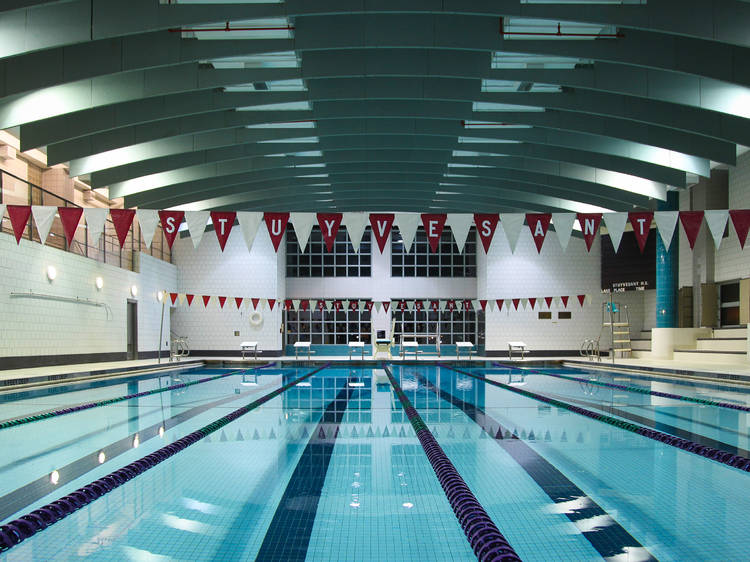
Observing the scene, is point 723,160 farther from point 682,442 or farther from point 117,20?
point 117,20

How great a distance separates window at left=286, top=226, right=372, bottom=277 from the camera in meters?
22.8

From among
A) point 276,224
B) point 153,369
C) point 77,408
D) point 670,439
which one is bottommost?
point 153,369

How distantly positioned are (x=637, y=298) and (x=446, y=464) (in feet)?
59.7

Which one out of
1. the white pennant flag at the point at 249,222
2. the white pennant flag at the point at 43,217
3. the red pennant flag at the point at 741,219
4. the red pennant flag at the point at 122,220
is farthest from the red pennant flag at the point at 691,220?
the white pennant flag at the point at 43,217

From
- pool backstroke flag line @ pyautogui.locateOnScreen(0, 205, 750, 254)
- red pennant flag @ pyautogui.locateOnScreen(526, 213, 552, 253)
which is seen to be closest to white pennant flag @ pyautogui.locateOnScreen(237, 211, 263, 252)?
pool backstroke flag line @ pyautogui.locateOnScreen(0, 205, 750, 254)

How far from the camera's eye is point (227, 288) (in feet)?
69.3

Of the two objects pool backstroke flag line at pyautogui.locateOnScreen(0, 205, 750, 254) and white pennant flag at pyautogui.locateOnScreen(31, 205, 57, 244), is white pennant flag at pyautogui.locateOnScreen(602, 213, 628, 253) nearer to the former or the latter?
pool backstroke flag line at pyautogui.locateOnScreen(0, 205, 750, 254)

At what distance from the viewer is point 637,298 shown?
20547mm

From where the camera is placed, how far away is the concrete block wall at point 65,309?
37.7 feet

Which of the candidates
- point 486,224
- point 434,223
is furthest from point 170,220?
point 486,224

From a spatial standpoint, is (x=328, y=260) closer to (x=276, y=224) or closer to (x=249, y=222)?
(x=249, y=222)

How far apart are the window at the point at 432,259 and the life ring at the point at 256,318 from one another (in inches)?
196

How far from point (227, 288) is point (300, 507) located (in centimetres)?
1820

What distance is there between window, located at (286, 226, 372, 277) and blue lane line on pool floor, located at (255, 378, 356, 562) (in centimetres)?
1713
